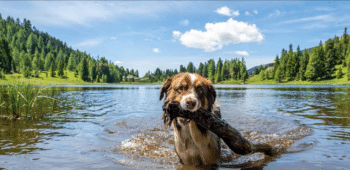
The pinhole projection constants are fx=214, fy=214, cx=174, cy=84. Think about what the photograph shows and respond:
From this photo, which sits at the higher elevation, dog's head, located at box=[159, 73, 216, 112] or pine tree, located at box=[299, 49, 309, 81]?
pine tree, located at box=[299, 49, 309, 81]

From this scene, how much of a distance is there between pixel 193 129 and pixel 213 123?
2.07 ft

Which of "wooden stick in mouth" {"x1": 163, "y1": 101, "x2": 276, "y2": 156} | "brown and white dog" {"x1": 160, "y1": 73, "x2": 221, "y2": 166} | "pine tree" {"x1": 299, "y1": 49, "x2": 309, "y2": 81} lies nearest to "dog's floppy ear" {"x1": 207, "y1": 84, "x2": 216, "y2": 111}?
"brown and white dog" {"x1": 160, "y1": 73, "x2": 221, "y2": 166}

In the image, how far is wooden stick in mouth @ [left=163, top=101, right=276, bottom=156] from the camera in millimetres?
4293

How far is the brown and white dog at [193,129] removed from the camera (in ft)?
16.5

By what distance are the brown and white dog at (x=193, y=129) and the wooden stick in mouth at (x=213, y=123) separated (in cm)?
41

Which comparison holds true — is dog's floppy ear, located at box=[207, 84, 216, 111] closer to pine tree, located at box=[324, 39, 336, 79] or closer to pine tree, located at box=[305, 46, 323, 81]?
pine tree, located at box=[305, 46, 323, 81]

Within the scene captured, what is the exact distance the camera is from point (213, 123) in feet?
15.2

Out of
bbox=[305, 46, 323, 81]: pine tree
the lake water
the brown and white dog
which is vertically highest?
bbox=[305, 46, 323, 81]: pine tree

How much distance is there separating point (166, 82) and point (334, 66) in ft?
532

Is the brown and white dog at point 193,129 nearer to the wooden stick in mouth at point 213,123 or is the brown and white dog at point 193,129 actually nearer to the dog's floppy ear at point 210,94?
the dog's floppy ear at point 210,94

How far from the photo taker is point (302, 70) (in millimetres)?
134500

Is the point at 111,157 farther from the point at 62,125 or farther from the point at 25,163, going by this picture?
the point at 62,125

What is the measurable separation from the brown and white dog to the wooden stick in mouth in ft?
1.35

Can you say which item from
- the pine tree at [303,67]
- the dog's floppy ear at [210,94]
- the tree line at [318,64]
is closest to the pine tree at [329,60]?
the tree line at [318,64]
